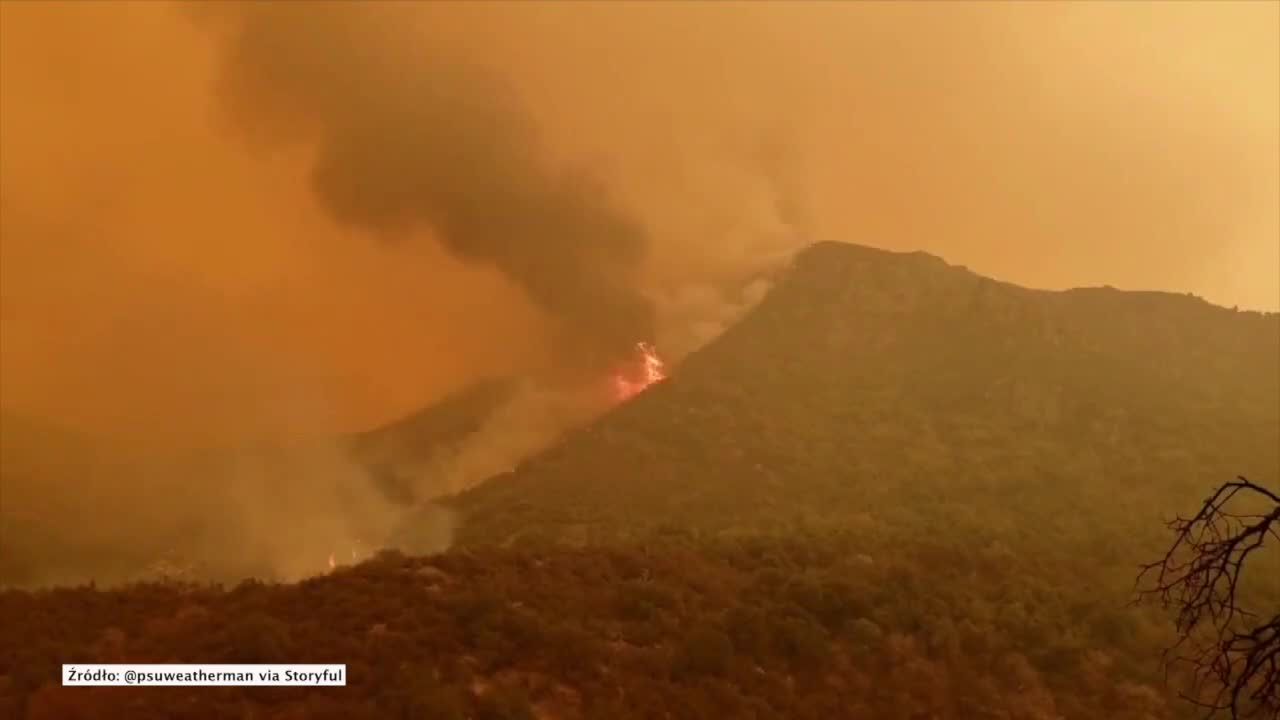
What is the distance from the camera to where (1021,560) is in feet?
133

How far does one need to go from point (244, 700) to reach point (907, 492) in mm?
50410

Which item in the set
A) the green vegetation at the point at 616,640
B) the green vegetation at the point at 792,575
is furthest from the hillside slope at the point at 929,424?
the green vegetation at the point at 616,640

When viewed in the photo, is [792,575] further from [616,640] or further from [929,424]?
[929,424]

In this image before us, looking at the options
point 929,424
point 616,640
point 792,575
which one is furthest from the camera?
point 929,424

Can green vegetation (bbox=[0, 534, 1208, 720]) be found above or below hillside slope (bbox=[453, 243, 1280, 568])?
below

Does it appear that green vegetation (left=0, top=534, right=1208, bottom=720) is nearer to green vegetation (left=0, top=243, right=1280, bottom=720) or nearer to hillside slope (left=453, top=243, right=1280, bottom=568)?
green vegetation (left=0, top=243, right=1280, bottom=720)

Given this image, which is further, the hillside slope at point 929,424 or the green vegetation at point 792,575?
the hillside slope at point 929,424

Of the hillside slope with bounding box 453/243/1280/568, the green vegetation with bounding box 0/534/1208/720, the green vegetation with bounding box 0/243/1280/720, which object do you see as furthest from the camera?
the hillside slope with bounding box 453/243/1280/568

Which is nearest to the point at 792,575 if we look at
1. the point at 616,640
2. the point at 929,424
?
the point at 616,640

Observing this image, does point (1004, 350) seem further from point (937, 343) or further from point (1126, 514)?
point (1126, 514)

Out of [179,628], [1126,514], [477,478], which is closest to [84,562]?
[477,478]

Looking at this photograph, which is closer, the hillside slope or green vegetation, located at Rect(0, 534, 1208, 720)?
green vegetation, located at Rect(0, 534, 1208, 720)

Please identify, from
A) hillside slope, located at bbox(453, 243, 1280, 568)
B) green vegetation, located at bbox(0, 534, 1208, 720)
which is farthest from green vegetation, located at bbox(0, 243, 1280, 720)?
hillside slope, located at bbox(453, 243, 1280, 568)

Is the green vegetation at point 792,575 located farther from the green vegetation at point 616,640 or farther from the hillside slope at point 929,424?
the hillside slope at point 929,424
